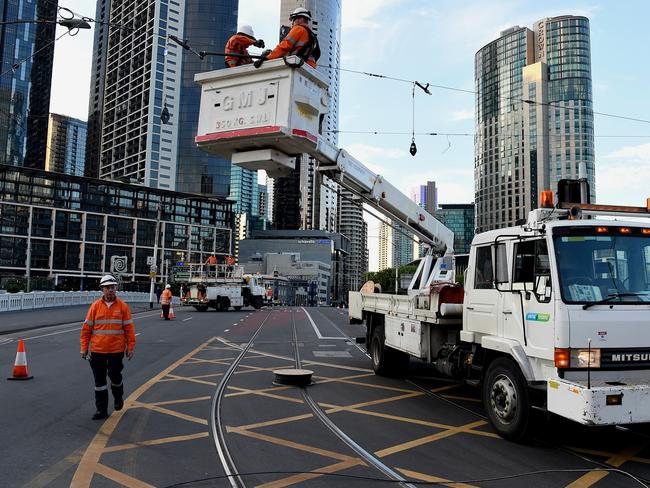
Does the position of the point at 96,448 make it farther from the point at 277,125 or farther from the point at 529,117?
the point at 529,117

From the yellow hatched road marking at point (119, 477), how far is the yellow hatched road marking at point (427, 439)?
2224mm

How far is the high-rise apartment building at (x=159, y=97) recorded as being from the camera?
137m

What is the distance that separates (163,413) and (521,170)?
249 ft

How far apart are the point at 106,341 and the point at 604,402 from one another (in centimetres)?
559

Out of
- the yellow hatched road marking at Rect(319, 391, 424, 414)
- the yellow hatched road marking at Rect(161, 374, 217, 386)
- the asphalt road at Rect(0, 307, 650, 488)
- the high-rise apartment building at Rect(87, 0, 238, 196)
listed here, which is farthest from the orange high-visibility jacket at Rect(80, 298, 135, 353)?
the high-rise apartment building at Rect(87, 0, 238, 196)

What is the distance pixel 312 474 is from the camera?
4.58 metres

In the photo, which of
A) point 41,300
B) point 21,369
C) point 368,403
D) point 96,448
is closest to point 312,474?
point 96,448

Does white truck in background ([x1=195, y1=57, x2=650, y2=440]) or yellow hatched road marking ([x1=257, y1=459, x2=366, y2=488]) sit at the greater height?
white truck in background ([x1=195, y1=57, x2=650, y2=440])

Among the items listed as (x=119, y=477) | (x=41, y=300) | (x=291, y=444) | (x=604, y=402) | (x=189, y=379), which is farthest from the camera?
(x=41, y=300)

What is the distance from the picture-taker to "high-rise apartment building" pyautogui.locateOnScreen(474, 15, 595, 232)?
66750 millimetres

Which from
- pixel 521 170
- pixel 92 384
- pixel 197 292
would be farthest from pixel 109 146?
pixel 92 384

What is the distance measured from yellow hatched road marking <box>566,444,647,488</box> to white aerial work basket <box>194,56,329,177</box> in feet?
21.0

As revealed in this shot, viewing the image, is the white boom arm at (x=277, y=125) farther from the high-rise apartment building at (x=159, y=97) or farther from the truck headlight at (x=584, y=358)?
the high-rise apartment building at (x=159, y=97)

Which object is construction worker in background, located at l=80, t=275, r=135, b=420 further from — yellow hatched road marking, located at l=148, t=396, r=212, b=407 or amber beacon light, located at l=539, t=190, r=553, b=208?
amber beacon light, located at l=539, t=190, r=553, b=208
